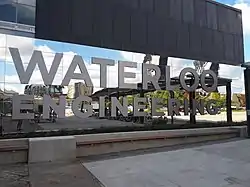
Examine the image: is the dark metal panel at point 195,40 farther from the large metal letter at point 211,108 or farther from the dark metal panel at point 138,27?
the large metal letter at point 211,108

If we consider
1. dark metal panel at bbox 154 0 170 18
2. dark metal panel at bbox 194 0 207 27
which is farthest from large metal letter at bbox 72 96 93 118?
dark metal panel at bbox 194 0 207 27

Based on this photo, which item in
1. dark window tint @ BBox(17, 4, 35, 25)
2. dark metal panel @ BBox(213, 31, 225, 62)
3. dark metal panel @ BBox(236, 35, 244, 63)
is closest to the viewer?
dark window tint @ BBox(17, 4, 35, 25)

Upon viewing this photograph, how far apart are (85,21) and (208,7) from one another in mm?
9245

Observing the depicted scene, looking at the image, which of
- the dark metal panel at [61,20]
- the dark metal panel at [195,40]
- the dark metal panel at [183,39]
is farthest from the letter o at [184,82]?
the dark metal panel at [61,20]

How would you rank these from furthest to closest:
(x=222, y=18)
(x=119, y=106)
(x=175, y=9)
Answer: (x=222, y=18) < (x=175, y=9) < (x=119, y=106)

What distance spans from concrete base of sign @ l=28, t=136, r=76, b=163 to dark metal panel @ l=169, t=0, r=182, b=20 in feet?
38.2

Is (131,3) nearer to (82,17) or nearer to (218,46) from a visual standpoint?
(82,17)

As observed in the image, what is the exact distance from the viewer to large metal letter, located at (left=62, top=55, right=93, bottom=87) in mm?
12071

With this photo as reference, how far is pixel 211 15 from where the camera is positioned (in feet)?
63.9

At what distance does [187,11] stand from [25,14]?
1031cm

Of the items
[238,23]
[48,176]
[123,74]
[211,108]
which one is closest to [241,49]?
[238,23]

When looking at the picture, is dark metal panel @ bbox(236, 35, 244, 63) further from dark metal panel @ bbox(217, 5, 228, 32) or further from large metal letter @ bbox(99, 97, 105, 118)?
large metal letter @ bbox(99, 97, 105, 118)

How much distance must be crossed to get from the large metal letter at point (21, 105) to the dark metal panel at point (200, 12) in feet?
40.9

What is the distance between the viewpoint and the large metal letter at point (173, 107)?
13898 mm
